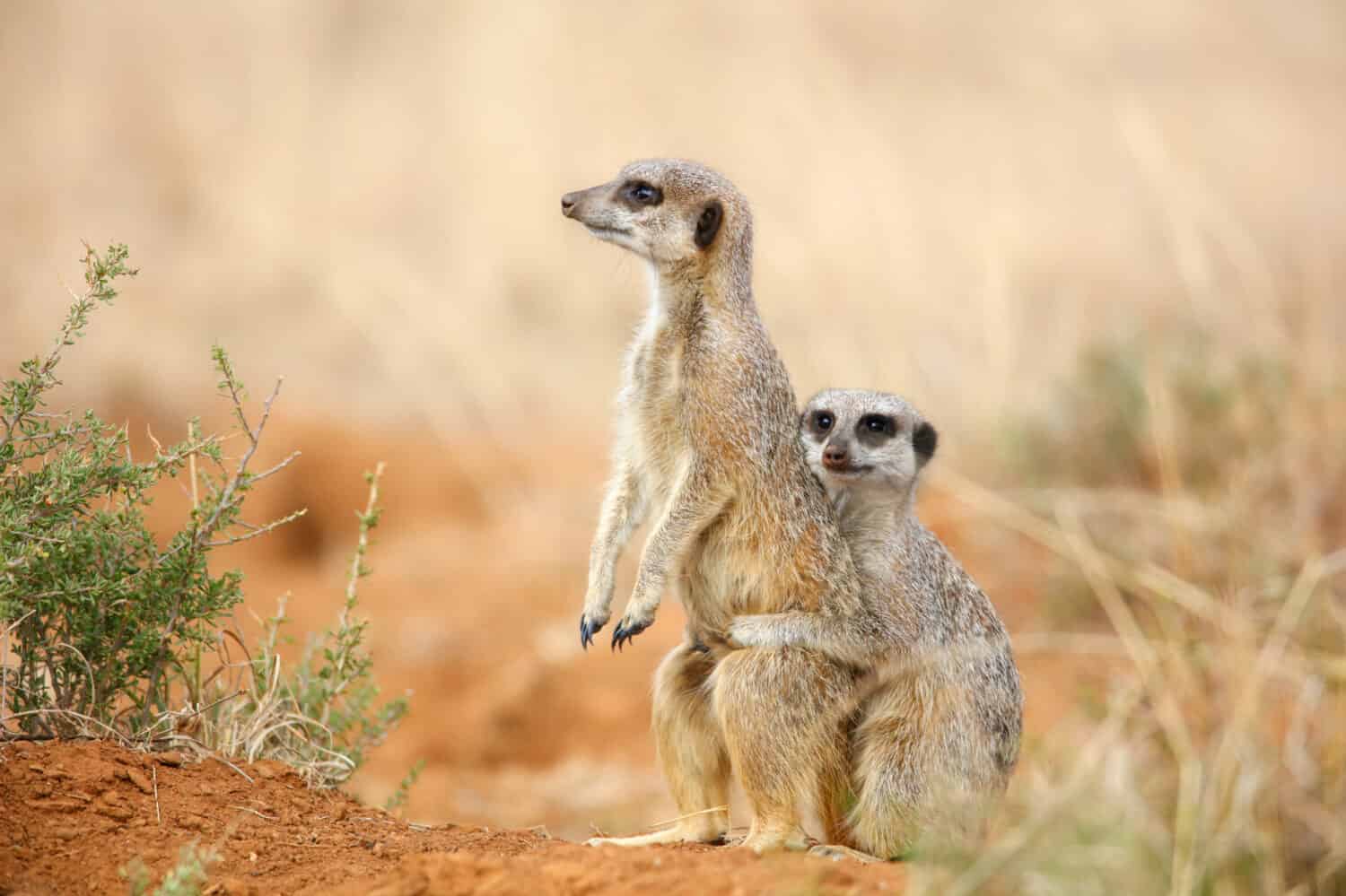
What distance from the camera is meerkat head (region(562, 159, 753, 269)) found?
4.06m

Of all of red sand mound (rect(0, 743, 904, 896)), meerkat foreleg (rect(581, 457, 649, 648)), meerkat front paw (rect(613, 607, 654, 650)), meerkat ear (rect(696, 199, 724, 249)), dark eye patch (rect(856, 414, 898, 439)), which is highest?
meerkat ear (rect(696, 199, 724, 249))

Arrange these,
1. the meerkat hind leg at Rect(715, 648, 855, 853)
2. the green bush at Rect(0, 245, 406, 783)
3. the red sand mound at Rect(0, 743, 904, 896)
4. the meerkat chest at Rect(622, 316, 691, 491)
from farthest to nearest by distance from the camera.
→ the meerkat chest at Rect(622, 316, 691, 491)
the meerkat hind leg at Rect(715, 648, 855, 853)
the green bush at Rect(0, 245, 406, 783)
the red sand mound at Rect(0, 743, 904, 896)

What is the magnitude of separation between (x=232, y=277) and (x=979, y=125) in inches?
382

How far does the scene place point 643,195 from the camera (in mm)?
4117

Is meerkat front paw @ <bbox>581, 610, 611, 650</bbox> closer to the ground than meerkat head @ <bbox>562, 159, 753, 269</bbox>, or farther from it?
closer to the ground

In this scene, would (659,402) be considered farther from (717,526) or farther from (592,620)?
(592,620)

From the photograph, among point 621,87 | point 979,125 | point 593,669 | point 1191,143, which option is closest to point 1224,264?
point 1191,143

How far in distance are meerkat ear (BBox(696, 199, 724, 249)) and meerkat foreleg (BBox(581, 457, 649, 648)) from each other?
716 millimetres

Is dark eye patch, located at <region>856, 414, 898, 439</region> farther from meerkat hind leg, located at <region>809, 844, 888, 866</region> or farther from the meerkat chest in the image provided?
meerkat hind leg, located at <region>809, 844, 888, 866</region>

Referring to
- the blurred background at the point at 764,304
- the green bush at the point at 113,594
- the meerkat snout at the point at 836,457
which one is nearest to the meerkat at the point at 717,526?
the meerkat snout at the point at 836,457

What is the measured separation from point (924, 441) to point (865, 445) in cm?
29

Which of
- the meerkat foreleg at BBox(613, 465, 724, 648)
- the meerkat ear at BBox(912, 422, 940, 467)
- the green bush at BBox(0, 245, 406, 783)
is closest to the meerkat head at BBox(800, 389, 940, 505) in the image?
the meerkat ear at BBox(912, 422, 940, 467)

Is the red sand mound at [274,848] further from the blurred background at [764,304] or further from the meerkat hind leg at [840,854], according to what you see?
the blurred background at [764,304]

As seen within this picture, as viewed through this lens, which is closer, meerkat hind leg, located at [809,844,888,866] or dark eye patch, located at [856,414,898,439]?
meerkat hind leg, located at [809,844,888,866]
